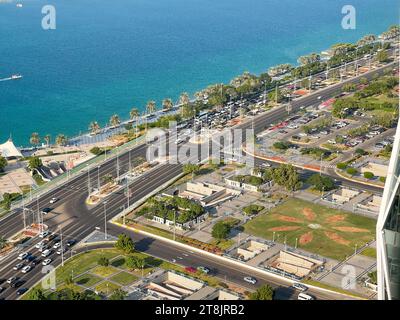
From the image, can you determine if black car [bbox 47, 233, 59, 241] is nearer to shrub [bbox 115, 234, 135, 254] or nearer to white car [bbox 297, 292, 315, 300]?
shrub [bbox 115, 234, 135, 254]

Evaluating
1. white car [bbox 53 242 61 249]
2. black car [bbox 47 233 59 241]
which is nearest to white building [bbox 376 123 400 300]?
white car [bbox 53 242 61 249]

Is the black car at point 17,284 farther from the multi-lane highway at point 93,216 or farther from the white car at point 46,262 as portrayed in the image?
the white car at point 46,262

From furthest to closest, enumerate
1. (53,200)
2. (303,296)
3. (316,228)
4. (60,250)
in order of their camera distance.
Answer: (53,200) < (316,228) < (60,250) < (303,296)

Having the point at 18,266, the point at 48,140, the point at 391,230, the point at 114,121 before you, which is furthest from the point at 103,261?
the point at 114,121

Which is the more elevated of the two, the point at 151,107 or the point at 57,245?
the point at 151,107

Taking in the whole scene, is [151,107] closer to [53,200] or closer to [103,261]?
[53,200]
